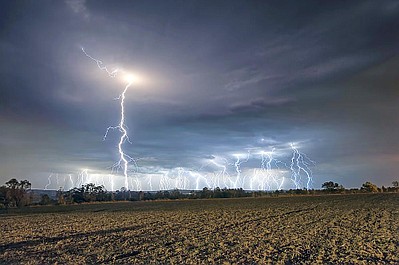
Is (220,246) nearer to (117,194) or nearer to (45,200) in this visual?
(45,200)

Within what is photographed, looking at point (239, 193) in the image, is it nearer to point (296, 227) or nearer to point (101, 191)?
point (101, 191)

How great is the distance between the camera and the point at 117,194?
12612cm

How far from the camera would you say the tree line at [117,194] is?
303ft

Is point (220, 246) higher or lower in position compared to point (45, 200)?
lower

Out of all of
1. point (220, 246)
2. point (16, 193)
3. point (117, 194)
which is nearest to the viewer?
point (220, 246)

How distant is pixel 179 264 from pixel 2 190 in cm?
9251

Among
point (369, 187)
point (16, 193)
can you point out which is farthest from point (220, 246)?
point (369, 187)

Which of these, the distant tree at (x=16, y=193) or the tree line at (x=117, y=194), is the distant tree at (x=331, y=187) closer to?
the tree line at (x=117, y=194)

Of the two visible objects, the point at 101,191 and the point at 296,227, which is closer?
the point at 296,227

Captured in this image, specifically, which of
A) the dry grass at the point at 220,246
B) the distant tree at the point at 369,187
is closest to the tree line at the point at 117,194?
the distant tree at the point at 369,187

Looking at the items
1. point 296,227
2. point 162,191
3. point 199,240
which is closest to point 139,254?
point 199,240

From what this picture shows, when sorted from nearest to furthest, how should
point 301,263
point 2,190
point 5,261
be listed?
point 301,263 < point 5,261 < point 2,190

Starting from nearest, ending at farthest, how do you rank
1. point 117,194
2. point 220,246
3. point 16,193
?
point 220,246 < point 16,193 < point 117,194

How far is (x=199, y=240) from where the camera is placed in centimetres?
1941
